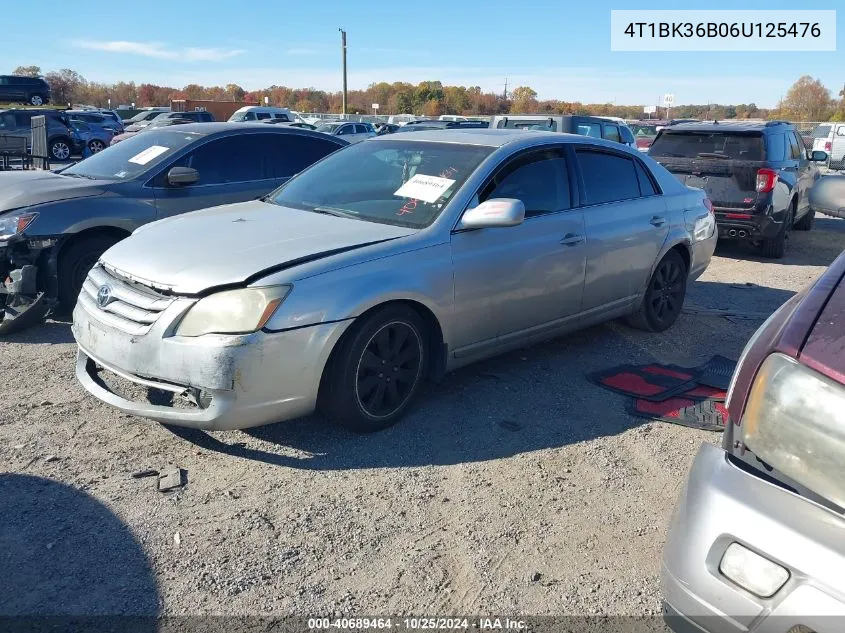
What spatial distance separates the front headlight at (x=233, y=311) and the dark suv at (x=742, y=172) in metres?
7.59

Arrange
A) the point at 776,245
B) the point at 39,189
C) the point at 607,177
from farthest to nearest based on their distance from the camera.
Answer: the point at 776,245
the point at 39,189
the point at 607,177

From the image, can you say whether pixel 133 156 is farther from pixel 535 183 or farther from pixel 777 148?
pixel 777 148

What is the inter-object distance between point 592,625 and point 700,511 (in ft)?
2.77

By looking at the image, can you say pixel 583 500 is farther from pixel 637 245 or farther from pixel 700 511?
pixel 637 245

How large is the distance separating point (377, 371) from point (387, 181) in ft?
4.53

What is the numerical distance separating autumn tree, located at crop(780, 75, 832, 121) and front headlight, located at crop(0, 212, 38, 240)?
56.8 m

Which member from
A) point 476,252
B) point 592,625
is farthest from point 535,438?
point 592,625

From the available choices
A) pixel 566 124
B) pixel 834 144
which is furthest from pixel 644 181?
pixel 834 144

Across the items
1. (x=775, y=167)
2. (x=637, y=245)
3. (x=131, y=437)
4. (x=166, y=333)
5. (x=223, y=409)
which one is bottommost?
(x=131, y=437)

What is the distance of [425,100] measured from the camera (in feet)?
235

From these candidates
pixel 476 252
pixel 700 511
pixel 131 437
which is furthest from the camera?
pixel 476 252

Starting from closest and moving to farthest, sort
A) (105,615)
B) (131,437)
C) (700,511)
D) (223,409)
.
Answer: (700,511)
(105,615)
(223,409)
(131,437)

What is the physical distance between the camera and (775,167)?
9.23m

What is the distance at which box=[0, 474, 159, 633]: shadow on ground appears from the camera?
8.15ft
